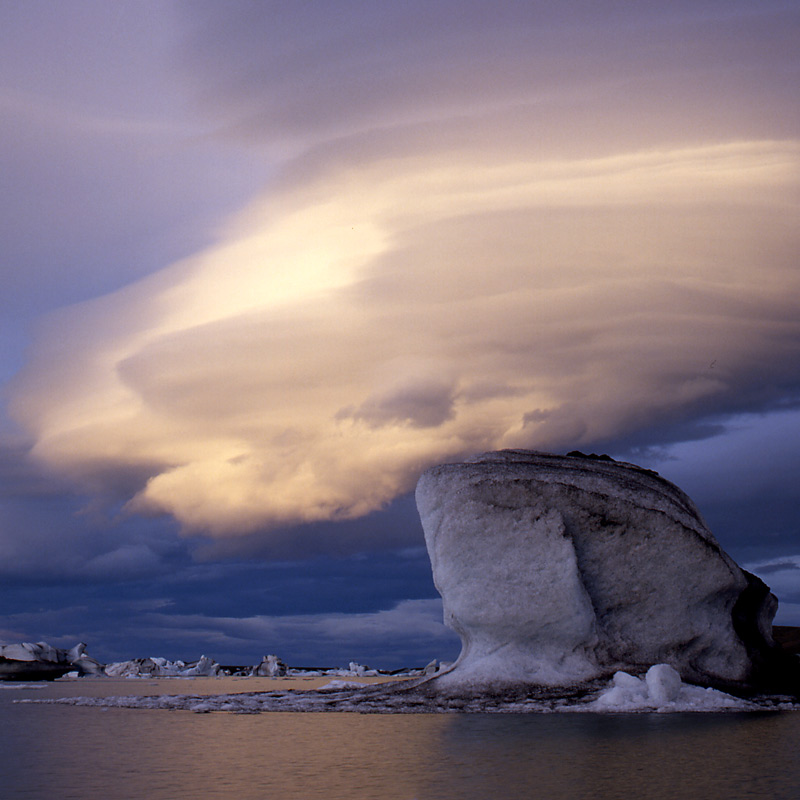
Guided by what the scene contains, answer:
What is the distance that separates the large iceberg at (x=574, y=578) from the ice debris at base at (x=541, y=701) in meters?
0.73

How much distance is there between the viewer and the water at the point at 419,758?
1420cm

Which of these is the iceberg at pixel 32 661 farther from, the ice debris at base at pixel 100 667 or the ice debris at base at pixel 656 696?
the ice debris at base at pixel 656 696

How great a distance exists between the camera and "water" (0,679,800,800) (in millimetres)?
14195

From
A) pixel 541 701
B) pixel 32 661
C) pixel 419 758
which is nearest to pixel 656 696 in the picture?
pixel 541 701

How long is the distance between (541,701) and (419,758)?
36.9 ft

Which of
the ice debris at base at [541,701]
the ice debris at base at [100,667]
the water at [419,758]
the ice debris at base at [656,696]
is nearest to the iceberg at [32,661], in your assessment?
the ice debris at base at [100,667]

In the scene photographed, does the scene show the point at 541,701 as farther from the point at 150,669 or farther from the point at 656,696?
the point at 150,669

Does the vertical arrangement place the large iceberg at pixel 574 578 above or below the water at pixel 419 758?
above

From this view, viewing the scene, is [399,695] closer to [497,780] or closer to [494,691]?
[494,691]

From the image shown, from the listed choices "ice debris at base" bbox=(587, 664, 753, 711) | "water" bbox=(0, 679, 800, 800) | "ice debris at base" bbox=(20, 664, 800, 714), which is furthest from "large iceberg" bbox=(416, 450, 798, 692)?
"water" bbox=(0, 679, 800, 800)

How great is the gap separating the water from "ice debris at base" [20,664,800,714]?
2.83 feet

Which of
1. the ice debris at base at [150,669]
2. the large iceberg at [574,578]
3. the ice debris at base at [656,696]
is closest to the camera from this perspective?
the ice debris at base at [656,696]

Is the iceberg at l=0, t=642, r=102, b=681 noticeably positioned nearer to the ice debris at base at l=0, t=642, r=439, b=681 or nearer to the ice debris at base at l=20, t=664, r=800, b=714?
the ice debris at base at l=0, t=642, r=439, b=681

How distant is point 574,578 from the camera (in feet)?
99.2
